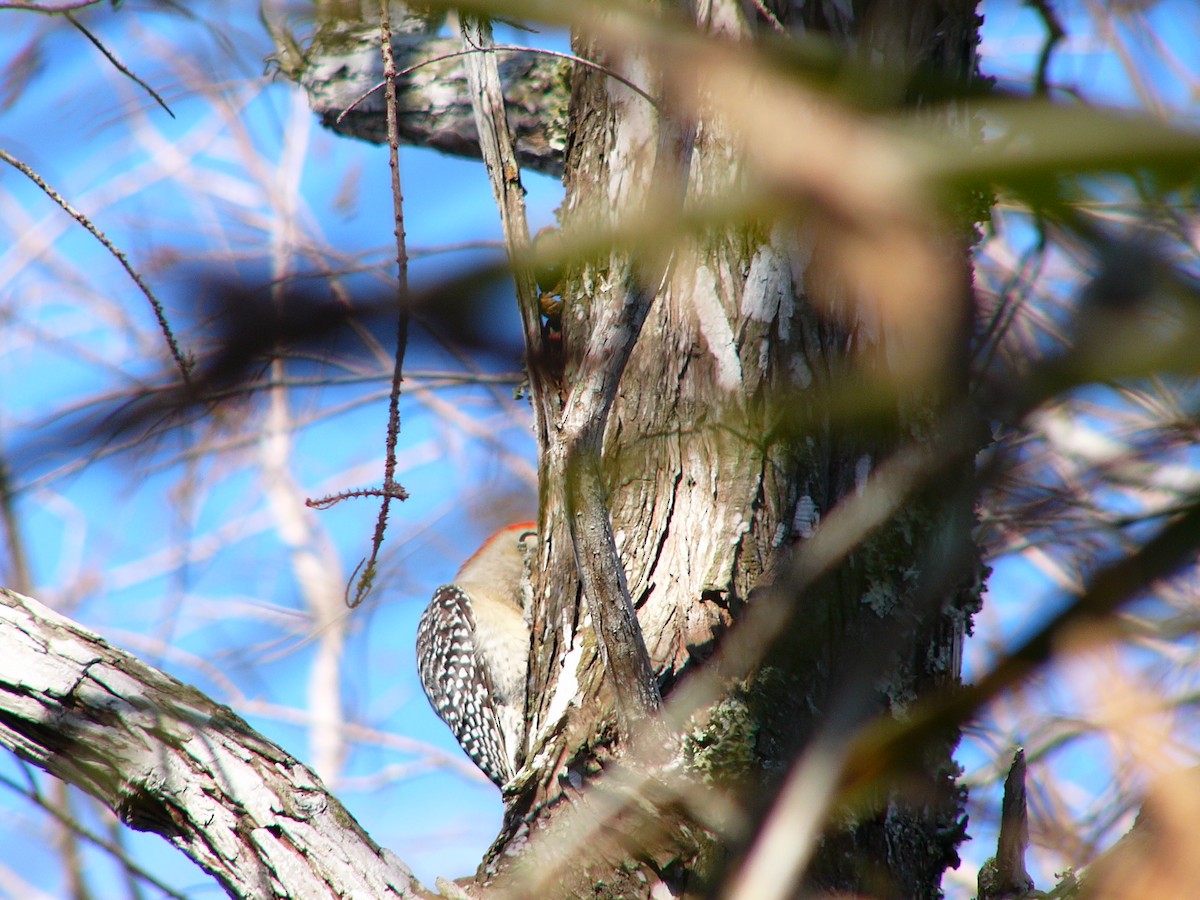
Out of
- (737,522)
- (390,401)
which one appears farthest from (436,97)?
(390,401)

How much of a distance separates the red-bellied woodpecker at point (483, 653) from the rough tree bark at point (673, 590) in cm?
177

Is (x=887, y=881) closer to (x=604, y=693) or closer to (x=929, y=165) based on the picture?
(x=604, y=693)

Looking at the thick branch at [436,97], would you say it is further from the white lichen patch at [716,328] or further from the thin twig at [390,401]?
the thin twig at [390,401]

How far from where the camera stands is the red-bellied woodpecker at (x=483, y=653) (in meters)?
4.27

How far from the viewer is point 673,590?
2309 millimetres

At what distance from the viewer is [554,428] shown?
153 centimetres

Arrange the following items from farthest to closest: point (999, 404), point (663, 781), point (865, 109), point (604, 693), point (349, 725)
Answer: point (349, 725)
point (604, 693)
point (663, 781)
point (865, 109)
point (999, 404)

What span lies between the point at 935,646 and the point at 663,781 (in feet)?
2.42

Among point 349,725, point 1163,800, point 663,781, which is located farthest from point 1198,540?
point 349,725

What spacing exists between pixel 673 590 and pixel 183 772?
109cm

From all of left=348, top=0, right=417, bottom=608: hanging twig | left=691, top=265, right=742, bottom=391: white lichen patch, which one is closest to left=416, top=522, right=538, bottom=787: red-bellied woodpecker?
left=691, top=265, right=742, bottom=391: white lichen patch

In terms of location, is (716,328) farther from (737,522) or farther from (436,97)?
(436,97)

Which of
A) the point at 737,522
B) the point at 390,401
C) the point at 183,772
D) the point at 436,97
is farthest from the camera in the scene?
the point at 436,97

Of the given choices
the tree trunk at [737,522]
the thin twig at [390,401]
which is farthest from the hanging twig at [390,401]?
the tree trunk at [737,522]
